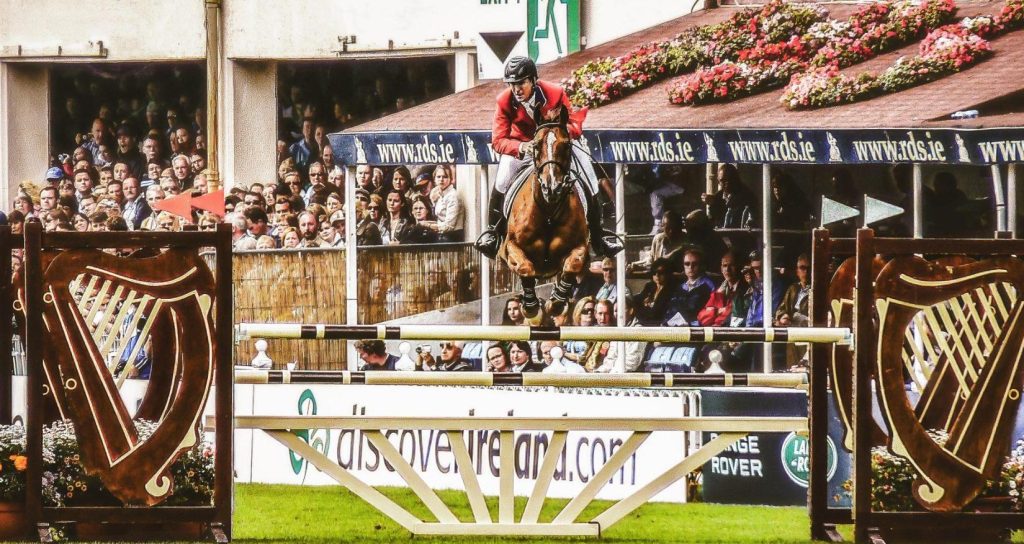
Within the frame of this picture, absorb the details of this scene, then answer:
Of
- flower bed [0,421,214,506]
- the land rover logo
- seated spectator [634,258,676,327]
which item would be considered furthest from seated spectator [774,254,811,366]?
flower bed [0,421,214,506]

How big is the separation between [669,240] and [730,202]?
59 centimetres

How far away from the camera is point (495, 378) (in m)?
8.27

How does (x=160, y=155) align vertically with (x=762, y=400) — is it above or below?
above

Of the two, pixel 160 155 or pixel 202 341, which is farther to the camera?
pixel 160 155

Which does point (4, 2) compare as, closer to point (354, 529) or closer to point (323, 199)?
point (323, 199)

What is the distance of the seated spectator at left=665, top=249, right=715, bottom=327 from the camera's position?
13680 millimetres

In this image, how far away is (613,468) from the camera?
27.5ft

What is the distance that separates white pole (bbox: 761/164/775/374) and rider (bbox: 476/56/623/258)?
7.48 feet

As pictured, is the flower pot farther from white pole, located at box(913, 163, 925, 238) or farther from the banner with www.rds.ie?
white pole, located at box(913, 163, 925, 238)

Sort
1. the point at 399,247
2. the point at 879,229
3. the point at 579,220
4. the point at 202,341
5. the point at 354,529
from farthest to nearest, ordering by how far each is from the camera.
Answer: the point at 399,247 < the point at 879,229 < the point at 579,220 < the point at 354,529 < the point at 202,341

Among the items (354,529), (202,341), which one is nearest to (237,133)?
(354,529)

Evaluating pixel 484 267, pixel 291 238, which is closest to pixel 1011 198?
pixel 484 267

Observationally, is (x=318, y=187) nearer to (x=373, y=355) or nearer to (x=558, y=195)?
(x=373, y=355)

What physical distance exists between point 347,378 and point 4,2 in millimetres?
10898
